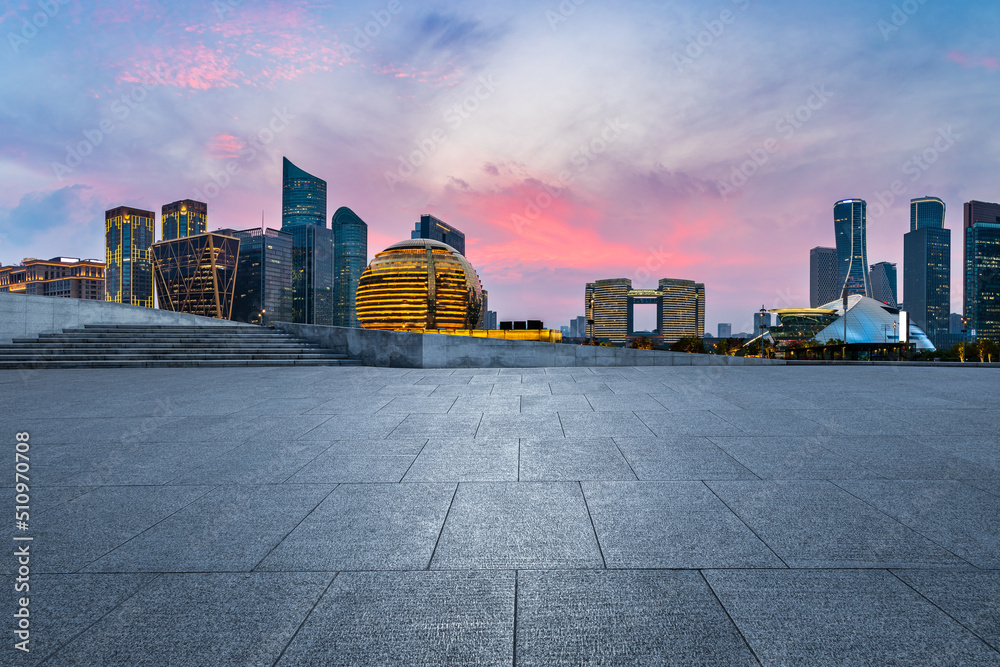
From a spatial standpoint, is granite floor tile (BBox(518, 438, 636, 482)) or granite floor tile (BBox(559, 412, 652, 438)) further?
granite floor tile (BBox(559, 412, 652, 438))

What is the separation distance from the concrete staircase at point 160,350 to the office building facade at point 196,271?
178222mm

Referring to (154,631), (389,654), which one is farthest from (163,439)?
(389,654)

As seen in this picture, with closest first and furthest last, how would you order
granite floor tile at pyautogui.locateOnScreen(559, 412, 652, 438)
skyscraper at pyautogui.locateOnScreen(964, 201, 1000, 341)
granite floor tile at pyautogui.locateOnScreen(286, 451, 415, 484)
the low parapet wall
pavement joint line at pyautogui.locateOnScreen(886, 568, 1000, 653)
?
pavement joint line at pyautogui.locateOnScreen(886, 568, 1000, 653), granite floor tile at pyautogui.locateOnScreen(286, 451, 415, 484), granite floor tile at pyautogui.locateOnScreen(559, 412, 652, 438), the low parapet wall, skyscraper at pyautogui.locateOnScreen(964, 201, 1000, 341)

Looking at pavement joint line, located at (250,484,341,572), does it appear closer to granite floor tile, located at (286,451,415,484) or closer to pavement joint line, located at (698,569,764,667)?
granite floor tile, located at (286,451,415,484)

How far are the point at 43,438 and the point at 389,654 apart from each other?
7.21 meters

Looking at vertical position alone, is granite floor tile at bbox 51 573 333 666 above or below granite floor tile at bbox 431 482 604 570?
below

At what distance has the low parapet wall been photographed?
17.0 metres

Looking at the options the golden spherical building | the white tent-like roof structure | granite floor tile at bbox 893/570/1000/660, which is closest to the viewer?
granite floor tile at bbox 893/570/1000/660

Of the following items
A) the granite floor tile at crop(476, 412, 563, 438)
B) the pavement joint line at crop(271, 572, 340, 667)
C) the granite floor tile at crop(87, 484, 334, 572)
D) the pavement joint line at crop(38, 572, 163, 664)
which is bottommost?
the pavement joint line at crop(38, 572, 163, 664)

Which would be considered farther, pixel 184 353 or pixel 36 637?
pixel 184 353

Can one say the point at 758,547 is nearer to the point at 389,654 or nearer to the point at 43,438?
the point at 389,654

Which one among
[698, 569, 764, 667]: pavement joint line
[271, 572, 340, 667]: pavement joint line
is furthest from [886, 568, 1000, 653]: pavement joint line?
[271, 572, 340, 667]: pavement joint line

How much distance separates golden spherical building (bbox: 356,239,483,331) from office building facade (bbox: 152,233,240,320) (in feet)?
190

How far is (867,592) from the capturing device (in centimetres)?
275
